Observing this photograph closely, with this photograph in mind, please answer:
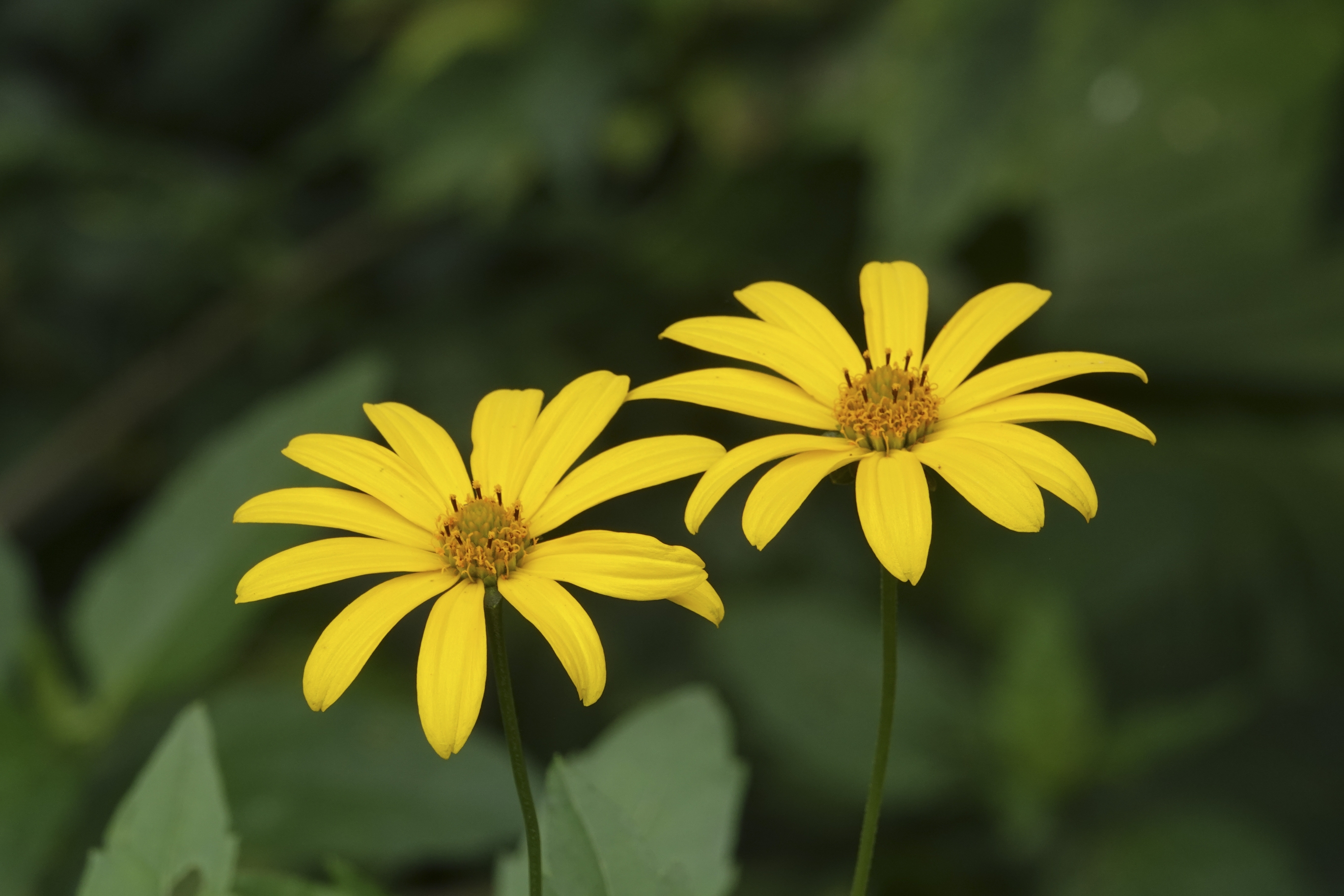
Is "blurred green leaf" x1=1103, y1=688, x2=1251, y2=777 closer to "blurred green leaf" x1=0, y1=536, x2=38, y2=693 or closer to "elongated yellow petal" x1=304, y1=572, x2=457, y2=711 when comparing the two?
"elongated yellow petal" x1=304, y1=572, x2=457, y2=711

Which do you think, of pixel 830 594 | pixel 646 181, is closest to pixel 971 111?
pixel 830 594

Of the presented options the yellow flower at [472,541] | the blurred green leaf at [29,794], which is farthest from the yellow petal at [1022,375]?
the blurred green leaf at [29,794]

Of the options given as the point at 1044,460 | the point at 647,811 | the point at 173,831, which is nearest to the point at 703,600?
the point at 1044,460

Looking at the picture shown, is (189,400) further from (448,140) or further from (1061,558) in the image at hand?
(1061,558)

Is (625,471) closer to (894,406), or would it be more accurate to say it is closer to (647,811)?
(894,406)

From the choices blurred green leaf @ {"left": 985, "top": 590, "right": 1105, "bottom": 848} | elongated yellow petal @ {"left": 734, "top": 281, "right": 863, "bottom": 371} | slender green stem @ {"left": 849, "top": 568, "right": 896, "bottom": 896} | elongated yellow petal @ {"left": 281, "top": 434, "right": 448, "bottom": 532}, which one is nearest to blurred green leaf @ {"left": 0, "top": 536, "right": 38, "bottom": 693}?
elongated yellow petal @ {"left": 281, "top": 434, "right": 448, "bottom": 532}

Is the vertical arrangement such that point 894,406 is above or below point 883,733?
above
